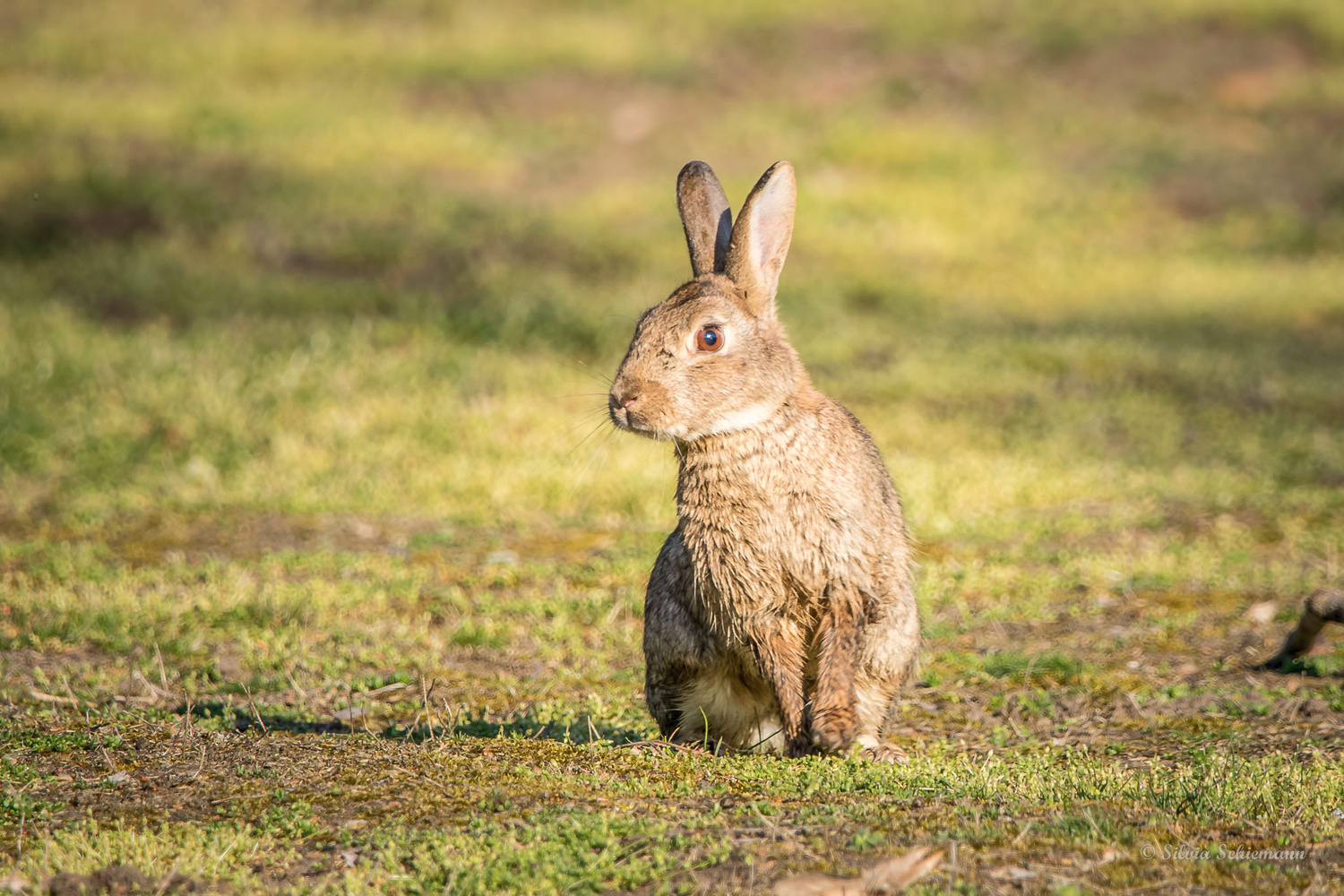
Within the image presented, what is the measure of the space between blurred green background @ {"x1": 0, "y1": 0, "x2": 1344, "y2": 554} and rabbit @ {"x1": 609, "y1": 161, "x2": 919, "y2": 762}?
2.09m

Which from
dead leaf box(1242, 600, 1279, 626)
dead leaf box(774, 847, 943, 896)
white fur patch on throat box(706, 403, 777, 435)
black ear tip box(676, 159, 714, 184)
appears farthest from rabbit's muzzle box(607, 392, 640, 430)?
dead leaf box(1242, 600, 1279, 626)

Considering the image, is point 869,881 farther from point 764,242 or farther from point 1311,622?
point 1311,622

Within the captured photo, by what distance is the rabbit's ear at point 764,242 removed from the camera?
502cm

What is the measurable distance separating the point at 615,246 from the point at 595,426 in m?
4.93

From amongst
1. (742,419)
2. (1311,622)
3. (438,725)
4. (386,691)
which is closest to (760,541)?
(742,419)

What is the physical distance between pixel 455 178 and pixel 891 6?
11.3m

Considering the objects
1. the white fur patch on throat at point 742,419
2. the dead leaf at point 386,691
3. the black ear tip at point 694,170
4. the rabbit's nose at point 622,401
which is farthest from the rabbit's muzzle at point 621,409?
the dead leaf at point 386,691

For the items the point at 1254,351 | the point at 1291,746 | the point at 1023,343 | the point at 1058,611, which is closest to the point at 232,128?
the point at 1023,343

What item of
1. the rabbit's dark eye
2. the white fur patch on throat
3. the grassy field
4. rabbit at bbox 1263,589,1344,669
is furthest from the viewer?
rabbit at bbox 1263,589,1344,669

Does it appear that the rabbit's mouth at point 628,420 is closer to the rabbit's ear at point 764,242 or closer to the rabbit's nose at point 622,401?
the rabbit's nose at point 622,401

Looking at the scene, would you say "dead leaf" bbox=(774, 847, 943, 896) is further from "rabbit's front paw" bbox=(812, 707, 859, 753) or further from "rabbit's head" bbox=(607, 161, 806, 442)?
"rabbit's head" bbox=(607, 161, 806, 442)

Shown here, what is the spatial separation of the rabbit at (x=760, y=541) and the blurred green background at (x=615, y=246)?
2.09m

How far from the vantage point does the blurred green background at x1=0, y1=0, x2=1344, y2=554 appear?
10.3 meters

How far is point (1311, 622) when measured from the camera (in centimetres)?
597
